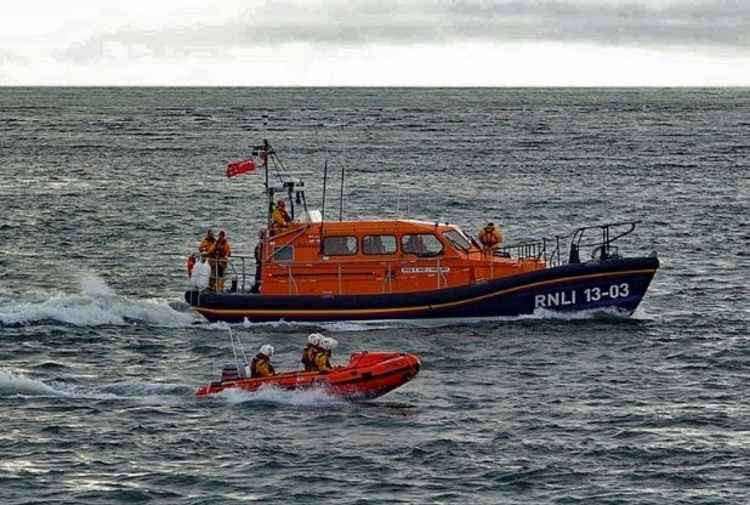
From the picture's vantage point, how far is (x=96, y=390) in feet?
85.7

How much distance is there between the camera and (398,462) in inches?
861

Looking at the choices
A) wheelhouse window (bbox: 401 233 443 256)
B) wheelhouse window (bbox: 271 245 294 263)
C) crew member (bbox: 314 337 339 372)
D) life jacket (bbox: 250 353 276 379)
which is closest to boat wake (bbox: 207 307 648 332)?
wheelhouse window (bbox: 271 245 294 263)

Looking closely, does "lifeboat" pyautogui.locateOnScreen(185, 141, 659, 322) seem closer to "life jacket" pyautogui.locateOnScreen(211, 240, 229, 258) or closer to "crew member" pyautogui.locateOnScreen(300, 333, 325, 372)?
"life jacket" pyautogui.locateOnScreen(211, 240, 229, 258)

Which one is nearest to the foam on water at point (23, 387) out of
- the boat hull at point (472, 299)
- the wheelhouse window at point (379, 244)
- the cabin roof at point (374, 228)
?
the boat hull at point (472, 299)

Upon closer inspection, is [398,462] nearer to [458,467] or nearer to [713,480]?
[458,467]

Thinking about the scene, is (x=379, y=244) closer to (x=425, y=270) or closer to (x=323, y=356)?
(x=425, y=270)

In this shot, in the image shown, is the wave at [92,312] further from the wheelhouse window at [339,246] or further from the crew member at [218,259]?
the wheelhouse window at [339,246]

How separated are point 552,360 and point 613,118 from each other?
15413cm

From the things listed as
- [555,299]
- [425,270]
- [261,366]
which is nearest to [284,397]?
[261,366]

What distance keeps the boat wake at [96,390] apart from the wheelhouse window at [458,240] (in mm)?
8031

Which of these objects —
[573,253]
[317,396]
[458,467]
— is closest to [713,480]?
[458,467]

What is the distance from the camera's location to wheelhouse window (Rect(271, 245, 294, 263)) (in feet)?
104

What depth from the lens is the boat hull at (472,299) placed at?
103ft

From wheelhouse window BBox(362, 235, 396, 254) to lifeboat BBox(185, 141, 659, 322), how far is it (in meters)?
0.02
